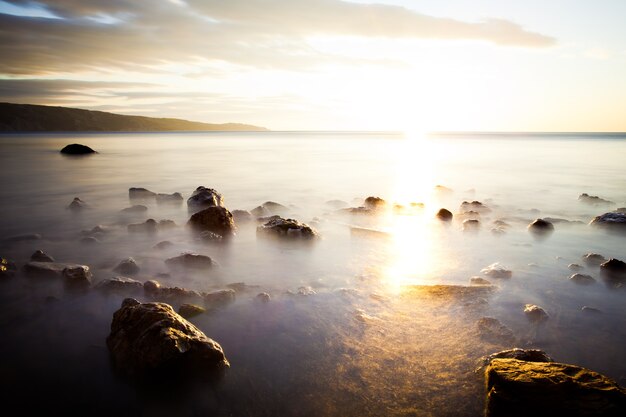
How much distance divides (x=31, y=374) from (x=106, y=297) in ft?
6.74

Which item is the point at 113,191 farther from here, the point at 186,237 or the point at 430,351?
the point at 430,351

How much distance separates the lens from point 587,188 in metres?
22.9

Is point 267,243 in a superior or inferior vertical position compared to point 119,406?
superior

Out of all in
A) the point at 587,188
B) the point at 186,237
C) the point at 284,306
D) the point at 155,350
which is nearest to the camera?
the point at 155,350

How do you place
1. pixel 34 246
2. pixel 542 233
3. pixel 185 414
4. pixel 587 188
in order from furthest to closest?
pixel 587 188, pixel 542 233, pixel 34 246, pixel 185 414

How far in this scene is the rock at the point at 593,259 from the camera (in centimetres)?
892

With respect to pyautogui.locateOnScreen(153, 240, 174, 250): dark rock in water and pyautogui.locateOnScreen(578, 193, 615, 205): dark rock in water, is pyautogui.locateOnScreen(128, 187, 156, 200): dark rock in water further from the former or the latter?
pyautogui.locateOnScreen(578, 193, 615, 205): dark rock in water

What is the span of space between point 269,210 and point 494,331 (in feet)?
35.3

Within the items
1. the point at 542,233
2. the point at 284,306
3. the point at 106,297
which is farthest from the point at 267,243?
the point at 542,233

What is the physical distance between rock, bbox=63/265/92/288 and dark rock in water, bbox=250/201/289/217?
7.19 metres

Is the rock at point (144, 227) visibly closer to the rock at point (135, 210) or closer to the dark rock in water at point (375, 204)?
the rock at point (135, 210)

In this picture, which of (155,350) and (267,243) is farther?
(267,243)

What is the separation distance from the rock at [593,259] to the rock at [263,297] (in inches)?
312

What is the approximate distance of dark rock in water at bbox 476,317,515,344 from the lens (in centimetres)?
570
